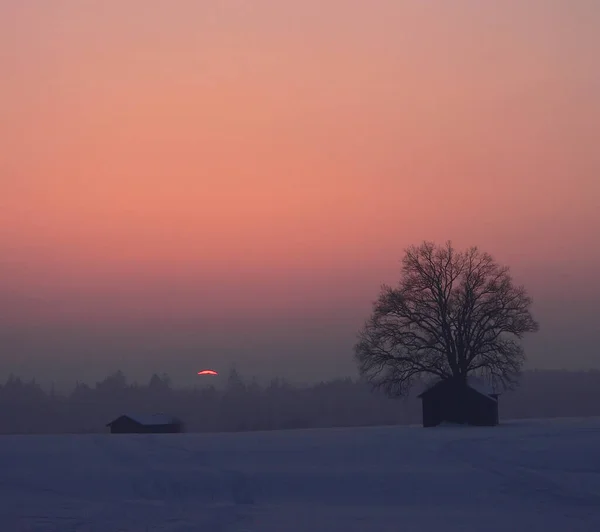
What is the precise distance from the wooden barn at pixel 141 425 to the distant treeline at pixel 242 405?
3692 cm

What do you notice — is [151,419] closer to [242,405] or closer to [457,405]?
[457,405]

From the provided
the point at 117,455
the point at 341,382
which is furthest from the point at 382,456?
the point at 341,382

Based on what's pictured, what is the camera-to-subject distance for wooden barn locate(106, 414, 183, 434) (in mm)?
63250

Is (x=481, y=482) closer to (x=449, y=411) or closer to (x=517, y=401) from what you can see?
(x=449, y=411)

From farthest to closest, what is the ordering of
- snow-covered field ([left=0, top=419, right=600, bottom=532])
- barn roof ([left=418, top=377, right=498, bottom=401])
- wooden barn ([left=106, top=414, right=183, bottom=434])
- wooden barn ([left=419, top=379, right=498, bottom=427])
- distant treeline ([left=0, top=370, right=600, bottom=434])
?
1. distant treeline ([left=0, top=370, right=600, bottom=434])
2. wooden barn ([left=106, top=414, right=183, bottom=434])
3. barn roof ([left=418, top=377, right=498, bottom=401])
4. wooden barn ([left=419, top=379, right=498, bottom=427])
5. snow-covered field ([left=0, top=419, right=600, bottom=532])

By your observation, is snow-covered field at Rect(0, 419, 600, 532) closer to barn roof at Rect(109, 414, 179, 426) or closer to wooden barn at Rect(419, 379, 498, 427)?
wooden barn at Rect(419, 379, 498, 427)

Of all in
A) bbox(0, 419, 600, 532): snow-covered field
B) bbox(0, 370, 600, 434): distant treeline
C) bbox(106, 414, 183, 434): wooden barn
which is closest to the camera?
bbox(0, 419, 600, 532): snow-covered field

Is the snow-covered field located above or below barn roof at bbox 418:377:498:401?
below

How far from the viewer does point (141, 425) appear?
2488 inches

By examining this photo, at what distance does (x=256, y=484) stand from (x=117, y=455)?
25.4 feet

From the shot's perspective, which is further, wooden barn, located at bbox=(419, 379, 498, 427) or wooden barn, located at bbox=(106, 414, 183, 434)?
wooden barn, located at bbox=(106, 414, 183, 434)

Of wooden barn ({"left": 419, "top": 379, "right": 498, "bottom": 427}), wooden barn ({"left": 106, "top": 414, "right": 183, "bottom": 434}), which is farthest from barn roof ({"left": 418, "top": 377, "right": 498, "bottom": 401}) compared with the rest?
wooden barn ({"left": 106, "top": 414, "right": 183, "bottom": 434})

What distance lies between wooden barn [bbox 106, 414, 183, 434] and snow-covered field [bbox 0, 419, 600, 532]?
74.5 ft

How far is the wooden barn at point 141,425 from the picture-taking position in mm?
63250
